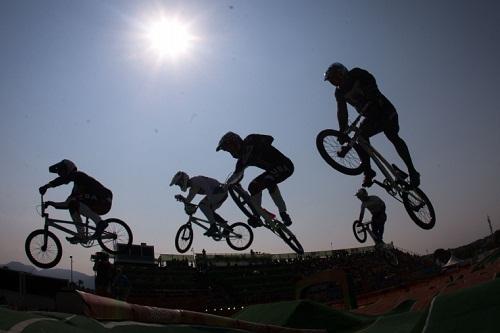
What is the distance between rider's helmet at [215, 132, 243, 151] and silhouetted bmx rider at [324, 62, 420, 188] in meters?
3.23

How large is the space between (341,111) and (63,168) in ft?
27.4

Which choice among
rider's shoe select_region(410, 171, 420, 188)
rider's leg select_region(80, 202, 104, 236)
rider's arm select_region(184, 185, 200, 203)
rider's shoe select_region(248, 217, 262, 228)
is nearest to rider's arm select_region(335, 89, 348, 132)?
rider's shoe select_region(410, 171, 420, 188)

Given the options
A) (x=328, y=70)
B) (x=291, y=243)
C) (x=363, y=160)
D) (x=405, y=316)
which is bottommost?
(x=405, y=316)

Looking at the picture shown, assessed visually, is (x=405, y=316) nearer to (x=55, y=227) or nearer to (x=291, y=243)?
(x=291, y=243)

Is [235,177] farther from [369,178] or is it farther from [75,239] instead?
[75,239]

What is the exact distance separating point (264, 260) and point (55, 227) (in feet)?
125

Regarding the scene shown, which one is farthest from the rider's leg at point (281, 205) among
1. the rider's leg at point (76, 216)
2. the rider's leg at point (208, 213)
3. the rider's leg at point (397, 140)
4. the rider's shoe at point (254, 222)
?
the rider's leg at point (76, 216)

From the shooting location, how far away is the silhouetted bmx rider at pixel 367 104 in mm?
9547

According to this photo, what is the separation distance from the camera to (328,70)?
31.5 feet

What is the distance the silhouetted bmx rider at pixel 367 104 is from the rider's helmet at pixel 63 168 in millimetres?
8036

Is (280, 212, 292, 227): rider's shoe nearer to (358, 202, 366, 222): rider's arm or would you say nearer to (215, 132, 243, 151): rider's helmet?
(215, 132, 243, 151): rider's helmet

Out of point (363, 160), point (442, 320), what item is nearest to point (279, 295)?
point (363, 160)

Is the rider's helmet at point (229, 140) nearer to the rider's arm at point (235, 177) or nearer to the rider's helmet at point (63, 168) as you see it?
the rider's arm at point (235, 177)

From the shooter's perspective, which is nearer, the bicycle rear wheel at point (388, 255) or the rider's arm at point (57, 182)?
the rider's arm at point (57, 182)
